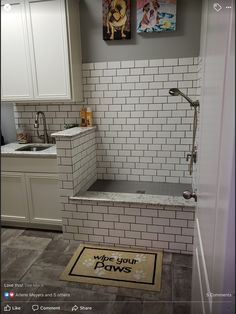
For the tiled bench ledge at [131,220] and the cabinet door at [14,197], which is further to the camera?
the cabinet door at [14,197]

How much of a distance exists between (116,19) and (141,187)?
168 cm

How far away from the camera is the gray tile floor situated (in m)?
2.44

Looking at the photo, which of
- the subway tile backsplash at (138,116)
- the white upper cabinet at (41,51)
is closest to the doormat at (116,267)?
the subway tile backsplash at (138,116)

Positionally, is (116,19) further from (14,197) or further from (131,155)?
(14,197)

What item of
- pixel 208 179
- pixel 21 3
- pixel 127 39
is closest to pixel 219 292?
pixel 208 179

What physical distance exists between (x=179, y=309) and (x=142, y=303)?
0.24 m

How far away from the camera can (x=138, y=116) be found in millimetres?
2627

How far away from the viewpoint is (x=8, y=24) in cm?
242

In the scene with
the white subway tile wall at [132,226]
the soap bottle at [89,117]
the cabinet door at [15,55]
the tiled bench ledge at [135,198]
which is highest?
the cabinet door at [15,55]

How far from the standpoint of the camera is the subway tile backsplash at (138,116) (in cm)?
250

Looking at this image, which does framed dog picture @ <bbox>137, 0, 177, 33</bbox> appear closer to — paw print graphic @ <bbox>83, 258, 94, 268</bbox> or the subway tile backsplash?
the subway tile backsplash

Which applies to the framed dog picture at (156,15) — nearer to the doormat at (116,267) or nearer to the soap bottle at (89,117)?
the soap bottle at (89,117)

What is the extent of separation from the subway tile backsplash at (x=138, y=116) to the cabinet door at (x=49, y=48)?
0.96ft

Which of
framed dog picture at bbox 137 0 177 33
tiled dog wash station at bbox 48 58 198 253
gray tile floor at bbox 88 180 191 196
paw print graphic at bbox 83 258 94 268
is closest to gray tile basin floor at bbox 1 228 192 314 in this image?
paw print graphic at bbox 83 258 94 268
